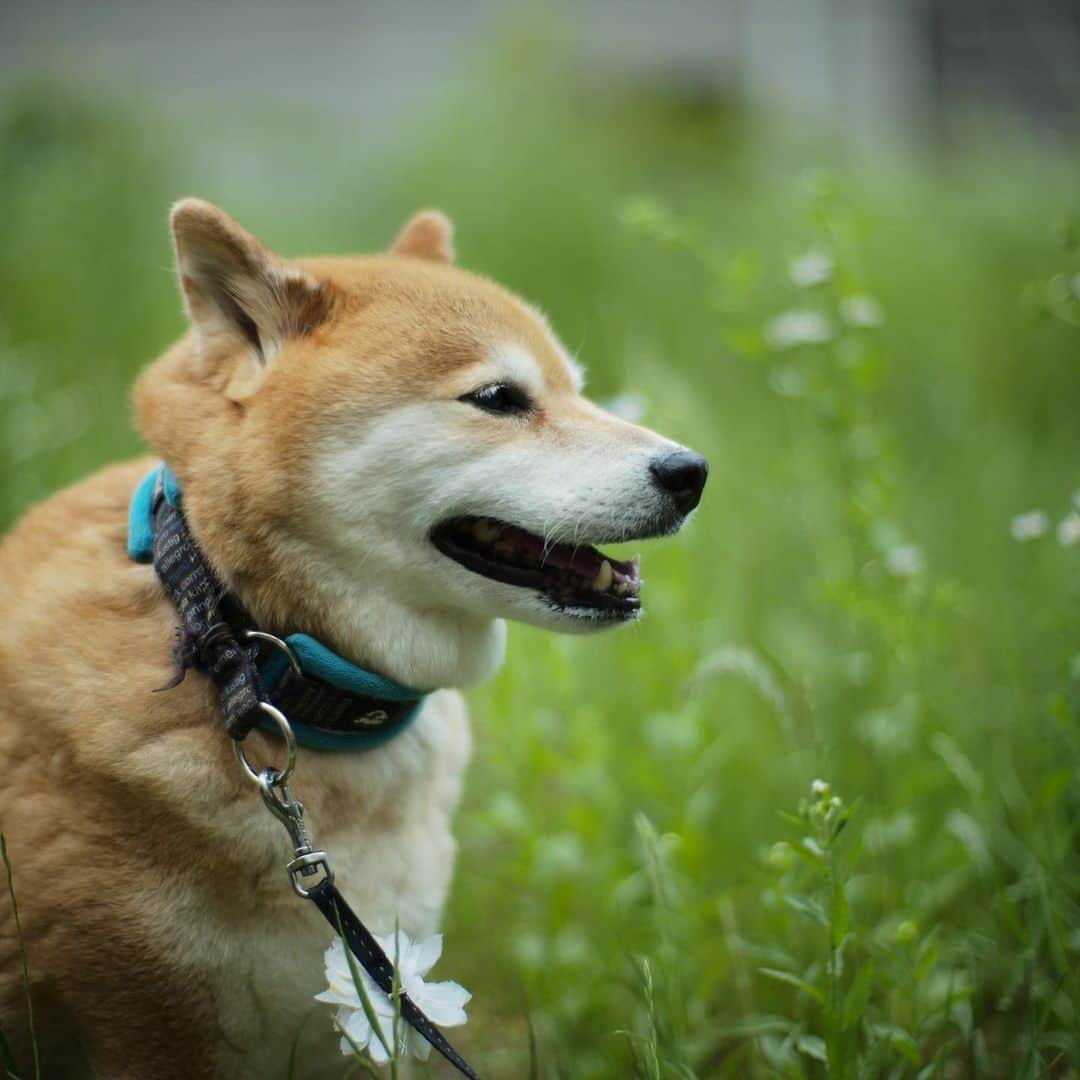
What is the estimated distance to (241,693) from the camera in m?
1.58

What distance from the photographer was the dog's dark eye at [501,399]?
73.1 inches

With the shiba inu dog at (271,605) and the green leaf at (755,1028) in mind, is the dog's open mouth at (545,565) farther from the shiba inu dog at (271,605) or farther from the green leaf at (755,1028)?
the green leaf at (755,1028)

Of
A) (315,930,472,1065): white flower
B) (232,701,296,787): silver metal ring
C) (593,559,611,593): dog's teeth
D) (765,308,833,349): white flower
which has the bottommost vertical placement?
(315,930,472,1065): white flower

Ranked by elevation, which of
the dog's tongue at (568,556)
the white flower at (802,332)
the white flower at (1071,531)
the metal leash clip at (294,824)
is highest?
the white flower at (802,332)

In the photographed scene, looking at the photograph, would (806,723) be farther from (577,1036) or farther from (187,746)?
(187,746)

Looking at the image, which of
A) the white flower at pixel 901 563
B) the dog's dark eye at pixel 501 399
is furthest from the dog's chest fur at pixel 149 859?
the white flower at pixel 901 563

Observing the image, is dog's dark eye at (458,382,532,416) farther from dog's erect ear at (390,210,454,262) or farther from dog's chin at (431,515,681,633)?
dog's erect ear at (390,210,454,262)

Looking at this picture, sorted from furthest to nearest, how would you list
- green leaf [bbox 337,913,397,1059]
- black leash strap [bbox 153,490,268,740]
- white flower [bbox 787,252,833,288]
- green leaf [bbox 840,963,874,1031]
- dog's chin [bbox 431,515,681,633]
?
white flower [bbox 787,252,833,288] → dog's chin [bbox 431,515,681,633] → green leaf [bbox 840,963,874,1031] → black leash strap [bbox 153,490,268,740] → green leaf [bbox 337,913,397,1059]

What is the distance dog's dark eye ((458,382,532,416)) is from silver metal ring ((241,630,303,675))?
0.54 m

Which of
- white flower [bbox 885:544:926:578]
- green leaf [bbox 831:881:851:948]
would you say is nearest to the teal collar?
green leaf [bbox 831:881:851:948]

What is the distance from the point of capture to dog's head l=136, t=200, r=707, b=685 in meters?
1.73

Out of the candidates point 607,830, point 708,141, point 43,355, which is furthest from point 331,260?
point 708,141

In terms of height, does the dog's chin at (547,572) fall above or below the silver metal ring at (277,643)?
above

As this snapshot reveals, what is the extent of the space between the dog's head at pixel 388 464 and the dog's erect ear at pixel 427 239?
43cm
